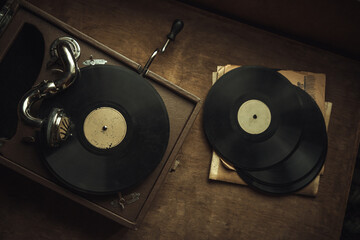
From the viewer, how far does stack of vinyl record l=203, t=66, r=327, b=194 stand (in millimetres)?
926

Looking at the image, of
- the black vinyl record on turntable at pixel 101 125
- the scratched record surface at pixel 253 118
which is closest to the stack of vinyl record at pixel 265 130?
the scratched record surface at pixel 253 118

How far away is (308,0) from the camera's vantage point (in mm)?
923

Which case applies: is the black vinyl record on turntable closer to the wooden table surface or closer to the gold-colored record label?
the gold-colored record label

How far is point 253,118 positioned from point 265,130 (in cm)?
6

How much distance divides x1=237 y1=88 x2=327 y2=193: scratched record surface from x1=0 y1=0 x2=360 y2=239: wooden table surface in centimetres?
7

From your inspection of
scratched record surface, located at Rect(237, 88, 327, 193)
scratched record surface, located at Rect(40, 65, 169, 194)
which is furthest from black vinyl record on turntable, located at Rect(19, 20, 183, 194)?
scratched record surface, located at Rect(237, 88, 327, 193)

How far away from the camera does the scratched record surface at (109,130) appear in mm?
782

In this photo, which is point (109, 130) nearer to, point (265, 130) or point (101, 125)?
point (101, 125)

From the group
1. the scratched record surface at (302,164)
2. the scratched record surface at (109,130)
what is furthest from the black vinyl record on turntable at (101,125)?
the scratched record surface at (302,164)

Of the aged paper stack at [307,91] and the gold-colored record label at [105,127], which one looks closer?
the gold-colored record label at [105,127]

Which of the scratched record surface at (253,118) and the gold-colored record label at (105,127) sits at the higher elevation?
the scratched record surface at (253,118)

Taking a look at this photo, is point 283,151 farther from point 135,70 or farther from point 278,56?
point 135,70

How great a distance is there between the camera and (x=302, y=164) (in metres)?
0.95

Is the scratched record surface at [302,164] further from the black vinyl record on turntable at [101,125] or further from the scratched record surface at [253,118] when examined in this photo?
the black vinyl record on turntable at [101,125]
